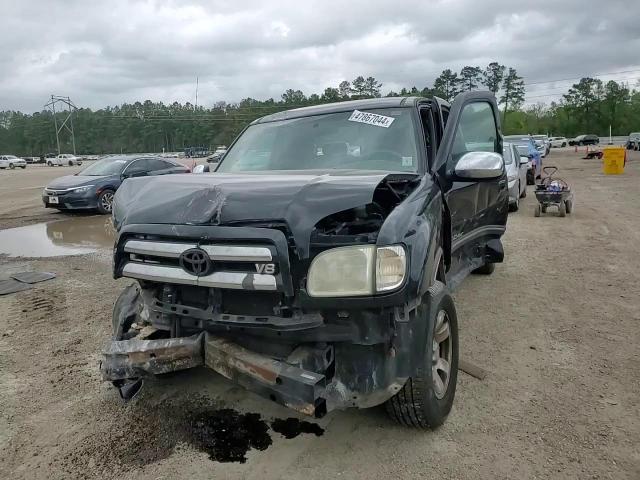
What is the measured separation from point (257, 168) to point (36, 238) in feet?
26.3

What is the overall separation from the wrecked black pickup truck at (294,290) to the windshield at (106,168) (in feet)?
37.6

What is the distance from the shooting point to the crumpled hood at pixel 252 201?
257cm

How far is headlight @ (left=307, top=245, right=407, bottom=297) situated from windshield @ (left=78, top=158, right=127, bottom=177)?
12703 millimetres

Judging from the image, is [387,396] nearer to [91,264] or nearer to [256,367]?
[256,367]

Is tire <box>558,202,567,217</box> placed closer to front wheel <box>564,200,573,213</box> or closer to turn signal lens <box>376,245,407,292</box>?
front wheel <box>564,200,573,213</box>

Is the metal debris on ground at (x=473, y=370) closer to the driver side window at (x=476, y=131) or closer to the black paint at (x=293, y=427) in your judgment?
the black paint at (x=293, y=427)

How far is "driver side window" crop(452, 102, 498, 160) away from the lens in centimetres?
422

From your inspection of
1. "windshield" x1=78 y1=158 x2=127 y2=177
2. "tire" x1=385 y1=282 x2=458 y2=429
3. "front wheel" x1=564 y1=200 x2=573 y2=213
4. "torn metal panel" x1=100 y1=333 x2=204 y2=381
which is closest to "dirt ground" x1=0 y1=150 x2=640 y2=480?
"tire" x1=385 y1=282 x2=458 y2=429

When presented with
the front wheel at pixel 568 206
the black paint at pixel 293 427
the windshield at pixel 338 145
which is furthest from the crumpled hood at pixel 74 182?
the black paint at pixel 293 427

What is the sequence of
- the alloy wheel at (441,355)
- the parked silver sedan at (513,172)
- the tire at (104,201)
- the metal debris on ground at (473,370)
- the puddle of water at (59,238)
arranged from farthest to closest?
1. the tire at (104,201)
2. the parked silver sedan at (513,172)
3. the puddle of water at (59,238)
4. the metal debris on ground at (473,370)
5. the alloy wheel at (441,355)

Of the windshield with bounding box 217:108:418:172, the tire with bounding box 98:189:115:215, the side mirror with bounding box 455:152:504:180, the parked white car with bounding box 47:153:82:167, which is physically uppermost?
the parked white car with bounding box 47:153:82:167

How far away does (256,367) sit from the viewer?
258cm

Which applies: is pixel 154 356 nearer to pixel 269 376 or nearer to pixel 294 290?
pixel 269 376

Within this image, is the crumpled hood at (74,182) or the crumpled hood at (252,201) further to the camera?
the crumpled hood at (74,182)
